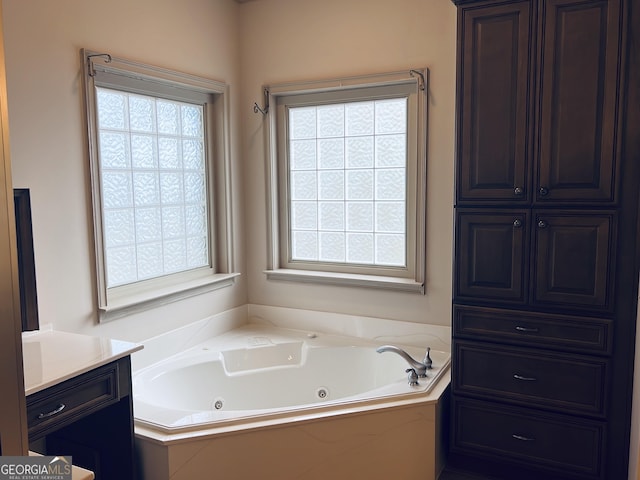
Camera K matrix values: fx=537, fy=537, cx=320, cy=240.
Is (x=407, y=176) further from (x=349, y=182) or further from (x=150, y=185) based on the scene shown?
(x=150, y=185)

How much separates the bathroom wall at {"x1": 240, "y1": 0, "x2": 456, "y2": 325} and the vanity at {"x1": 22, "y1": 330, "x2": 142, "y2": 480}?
152cm

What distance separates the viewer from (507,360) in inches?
96.4

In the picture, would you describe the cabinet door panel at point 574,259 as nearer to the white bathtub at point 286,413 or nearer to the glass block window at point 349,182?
the white bathtub at point 286,413

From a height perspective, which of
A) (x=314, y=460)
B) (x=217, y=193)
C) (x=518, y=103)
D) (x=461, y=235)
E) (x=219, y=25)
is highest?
(x=219, y=25)

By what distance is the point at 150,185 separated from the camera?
2916 mm

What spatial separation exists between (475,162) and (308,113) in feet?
4.36

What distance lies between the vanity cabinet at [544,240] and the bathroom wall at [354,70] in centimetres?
50

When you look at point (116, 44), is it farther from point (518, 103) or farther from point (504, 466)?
point (504, 466)

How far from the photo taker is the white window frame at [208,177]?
250cm

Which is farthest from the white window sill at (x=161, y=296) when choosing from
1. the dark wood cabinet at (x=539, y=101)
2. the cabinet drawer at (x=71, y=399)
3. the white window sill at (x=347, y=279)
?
the dark wood cabinet at (x=539, y=101)

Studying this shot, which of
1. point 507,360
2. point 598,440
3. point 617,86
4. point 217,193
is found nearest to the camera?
point 617,86

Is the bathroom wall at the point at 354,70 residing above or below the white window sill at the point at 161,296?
above

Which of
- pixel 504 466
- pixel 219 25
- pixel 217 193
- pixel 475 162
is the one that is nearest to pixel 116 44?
pixel 219 25

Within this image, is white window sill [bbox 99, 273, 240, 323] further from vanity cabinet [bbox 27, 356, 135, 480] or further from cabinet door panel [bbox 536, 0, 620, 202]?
cabinet door panel [bbox 536, 0, 620, 202]
